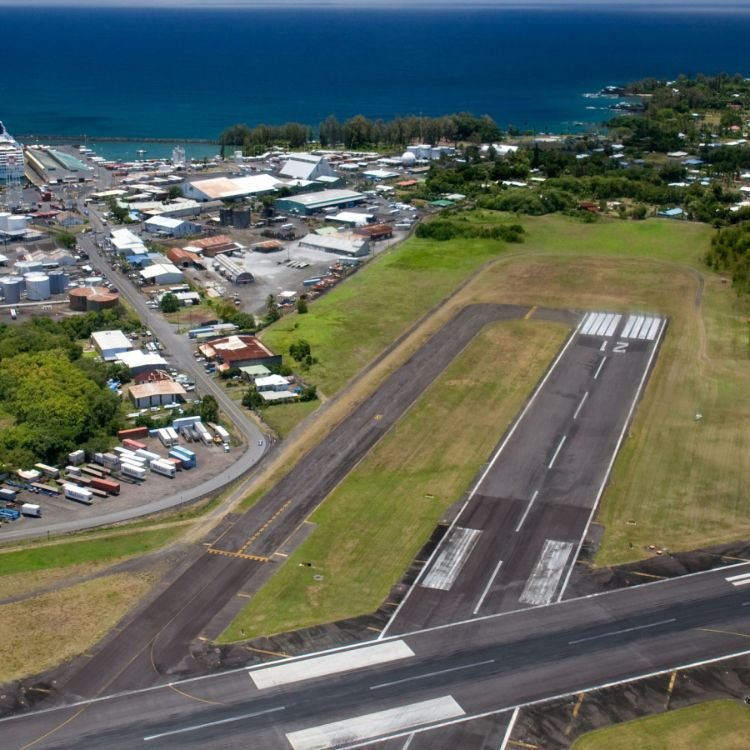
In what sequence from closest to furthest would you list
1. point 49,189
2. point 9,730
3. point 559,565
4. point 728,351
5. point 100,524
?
point 9,730 < point 559,565 < point 100,524 < point 728,351 < point 49,189

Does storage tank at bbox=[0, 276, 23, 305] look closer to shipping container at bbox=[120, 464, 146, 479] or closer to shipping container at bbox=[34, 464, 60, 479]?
shipping container at bbox=[34, 464, 60, 479]

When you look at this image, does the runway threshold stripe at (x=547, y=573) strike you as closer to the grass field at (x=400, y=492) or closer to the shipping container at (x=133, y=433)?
the grass field at (x=400, y=492)

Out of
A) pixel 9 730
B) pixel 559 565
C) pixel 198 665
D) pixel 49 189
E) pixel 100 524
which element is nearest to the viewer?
pixel 9 730

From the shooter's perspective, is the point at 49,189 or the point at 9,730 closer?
the point at 9,730

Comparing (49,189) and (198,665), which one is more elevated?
(49,189)

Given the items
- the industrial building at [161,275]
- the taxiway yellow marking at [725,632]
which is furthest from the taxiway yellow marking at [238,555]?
the industrial building at [161,275]

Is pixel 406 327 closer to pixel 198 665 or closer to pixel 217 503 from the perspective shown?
pixel 217 503

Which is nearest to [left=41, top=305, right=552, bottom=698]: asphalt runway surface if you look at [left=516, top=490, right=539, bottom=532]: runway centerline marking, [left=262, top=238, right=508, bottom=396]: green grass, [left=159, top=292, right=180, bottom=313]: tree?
[left=262, top=238, right=508, bottom=396]: green grass

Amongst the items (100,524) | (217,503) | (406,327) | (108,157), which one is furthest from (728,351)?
(108,157)
